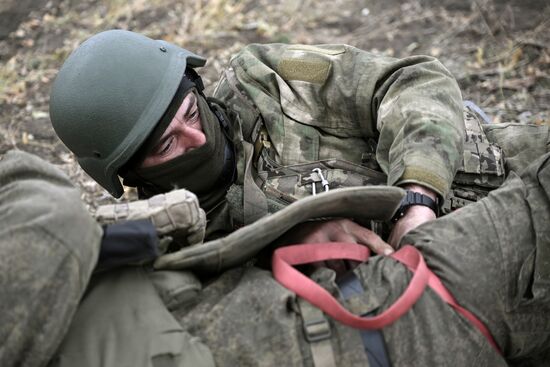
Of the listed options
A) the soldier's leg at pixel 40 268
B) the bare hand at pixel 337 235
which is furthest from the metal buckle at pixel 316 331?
the soldier's leg at pixel 40 268

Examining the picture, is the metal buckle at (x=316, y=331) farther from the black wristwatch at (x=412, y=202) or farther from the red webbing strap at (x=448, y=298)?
the black wristwatch at (x=412, y=202)

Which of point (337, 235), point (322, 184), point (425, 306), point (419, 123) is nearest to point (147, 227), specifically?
point (337, 235)

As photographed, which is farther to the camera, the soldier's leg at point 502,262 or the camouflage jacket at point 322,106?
the camouflage jacket at point 322,106

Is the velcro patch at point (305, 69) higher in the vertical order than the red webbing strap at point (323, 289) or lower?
lower

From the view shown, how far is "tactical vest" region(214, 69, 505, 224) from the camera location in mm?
2926

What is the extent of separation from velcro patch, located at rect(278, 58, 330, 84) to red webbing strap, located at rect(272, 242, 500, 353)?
4.30 ft

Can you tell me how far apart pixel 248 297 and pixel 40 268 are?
592 millimetres

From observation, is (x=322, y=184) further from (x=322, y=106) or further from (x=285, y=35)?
(x=285, y=35)

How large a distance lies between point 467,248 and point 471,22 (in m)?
4.23

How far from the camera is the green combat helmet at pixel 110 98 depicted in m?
2.79

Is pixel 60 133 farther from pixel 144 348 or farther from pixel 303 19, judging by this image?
pixel 303 19

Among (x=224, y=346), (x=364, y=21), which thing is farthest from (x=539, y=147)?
(x=364, y=21)

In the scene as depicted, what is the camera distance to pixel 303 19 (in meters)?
6.30

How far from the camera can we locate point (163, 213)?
191 cm
